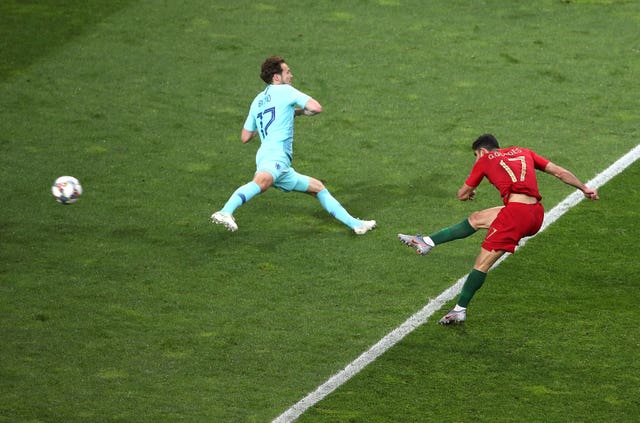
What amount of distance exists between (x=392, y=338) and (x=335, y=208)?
87.4 inches

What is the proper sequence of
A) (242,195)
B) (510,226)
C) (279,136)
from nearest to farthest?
1. (510,226)
2. (242,195)
3. (279,136)

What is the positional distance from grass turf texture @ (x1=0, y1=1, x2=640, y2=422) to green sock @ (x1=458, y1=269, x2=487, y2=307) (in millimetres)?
290

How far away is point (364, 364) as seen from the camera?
10898mm

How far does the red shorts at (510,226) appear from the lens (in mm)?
11242

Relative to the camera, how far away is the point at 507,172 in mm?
11266

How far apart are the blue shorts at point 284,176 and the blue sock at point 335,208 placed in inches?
7.6

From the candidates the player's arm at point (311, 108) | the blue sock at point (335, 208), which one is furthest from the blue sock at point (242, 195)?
the player's arm at point (311, 108)

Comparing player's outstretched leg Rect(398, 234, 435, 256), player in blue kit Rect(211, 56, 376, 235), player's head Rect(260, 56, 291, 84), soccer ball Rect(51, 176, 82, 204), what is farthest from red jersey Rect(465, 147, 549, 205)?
soccer ball Rect(51, 176, 82, 204)

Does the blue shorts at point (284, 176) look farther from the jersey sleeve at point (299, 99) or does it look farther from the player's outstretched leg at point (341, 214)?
the jersey sleeve at point (299, 99)

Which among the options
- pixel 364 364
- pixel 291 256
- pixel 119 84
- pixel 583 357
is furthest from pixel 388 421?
pixel 119 84

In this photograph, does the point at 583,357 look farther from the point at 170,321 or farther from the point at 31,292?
the point at 31,292

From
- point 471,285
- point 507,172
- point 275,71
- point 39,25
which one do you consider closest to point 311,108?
point 275,71

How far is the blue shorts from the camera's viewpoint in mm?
12953

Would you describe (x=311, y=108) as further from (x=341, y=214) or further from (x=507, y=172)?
(x=507, y=172)
